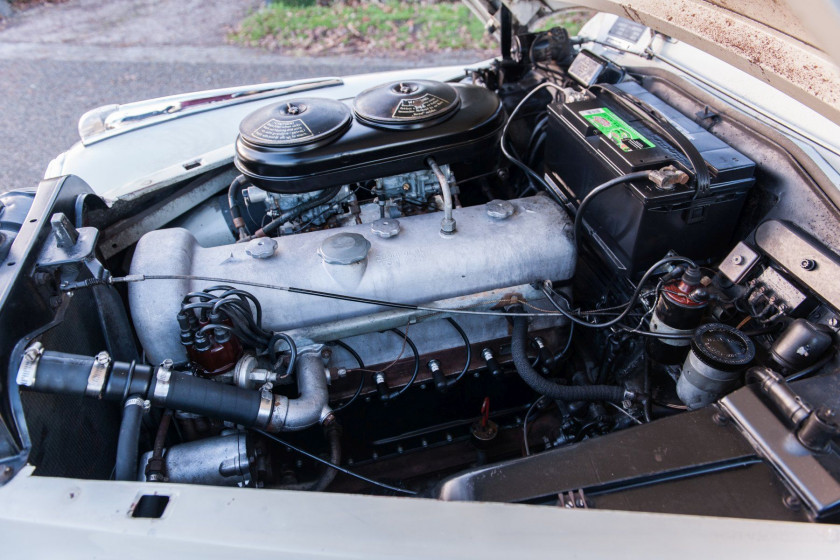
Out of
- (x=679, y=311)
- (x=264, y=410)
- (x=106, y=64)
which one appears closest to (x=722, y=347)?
(x=679, y=311)

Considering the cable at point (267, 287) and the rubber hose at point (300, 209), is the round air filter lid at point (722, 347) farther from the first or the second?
the rubber hose at point (300, 209)

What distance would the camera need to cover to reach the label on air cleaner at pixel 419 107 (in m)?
1.66

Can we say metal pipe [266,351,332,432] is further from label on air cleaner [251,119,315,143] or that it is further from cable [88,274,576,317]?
label on air cleaner [251,119,315,143]

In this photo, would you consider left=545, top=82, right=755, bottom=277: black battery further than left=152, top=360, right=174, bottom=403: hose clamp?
Yes

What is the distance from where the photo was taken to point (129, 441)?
1.14m

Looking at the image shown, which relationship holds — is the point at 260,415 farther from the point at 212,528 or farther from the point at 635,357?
the point at 635,357

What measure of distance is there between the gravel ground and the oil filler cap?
364 cm

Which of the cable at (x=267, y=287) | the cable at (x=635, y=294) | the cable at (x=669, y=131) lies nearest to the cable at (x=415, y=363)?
the cable at (x=267, y=287)

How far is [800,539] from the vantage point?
877 millimetres

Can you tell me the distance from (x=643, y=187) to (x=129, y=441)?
1.23 meters

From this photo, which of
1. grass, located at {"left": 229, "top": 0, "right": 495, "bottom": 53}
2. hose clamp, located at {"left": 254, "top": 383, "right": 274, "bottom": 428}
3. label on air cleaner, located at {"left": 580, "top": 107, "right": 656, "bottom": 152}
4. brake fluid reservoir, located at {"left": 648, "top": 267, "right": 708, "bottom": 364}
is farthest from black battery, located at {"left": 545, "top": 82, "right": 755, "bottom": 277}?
grass, located at {"left": 229, "top": 0, "right": 495, "bottom": 53}

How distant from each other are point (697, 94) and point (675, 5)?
0.46 metres

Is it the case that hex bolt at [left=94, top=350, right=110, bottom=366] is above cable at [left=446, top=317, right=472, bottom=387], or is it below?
above

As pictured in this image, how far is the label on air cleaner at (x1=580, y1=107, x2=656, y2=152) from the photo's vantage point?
146 centimetres
